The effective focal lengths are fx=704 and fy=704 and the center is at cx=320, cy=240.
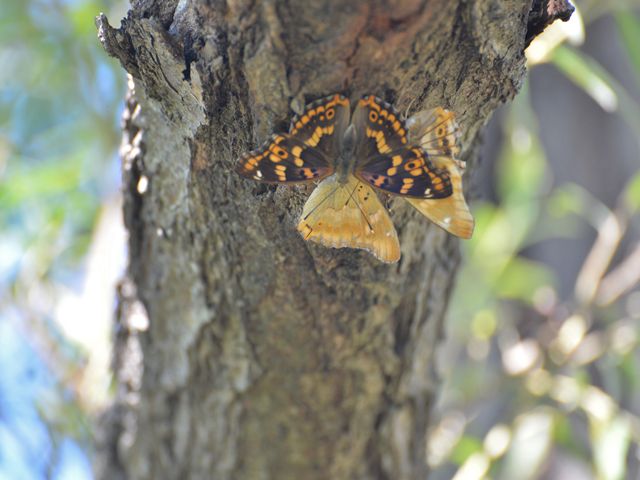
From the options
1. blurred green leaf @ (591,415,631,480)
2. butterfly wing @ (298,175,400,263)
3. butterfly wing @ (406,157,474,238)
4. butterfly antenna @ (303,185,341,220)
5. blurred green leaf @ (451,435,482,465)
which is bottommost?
blurred green leaf @ (591,415,631,480)

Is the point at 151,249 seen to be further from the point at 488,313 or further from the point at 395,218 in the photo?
the point at 488,313

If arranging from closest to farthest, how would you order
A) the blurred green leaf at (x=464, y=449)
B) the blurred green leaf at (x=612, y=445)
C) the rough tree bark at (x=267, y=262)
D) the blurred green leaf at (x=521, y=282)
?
the rough tree bark at (x=267, y=262)
the blurred green leaf at (x=612, y=445)
the blurred green leaf at (x=464, y=449)
the blurred green leaf at (x=521, y=282)

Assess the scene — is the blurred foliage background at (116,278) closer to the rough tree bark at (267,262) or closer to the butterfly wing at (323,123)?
the rough tree bark at (267,262)

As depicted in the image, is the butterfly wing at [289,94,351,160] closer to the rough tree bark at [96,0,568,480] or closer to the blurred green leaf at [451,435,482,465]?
the rough tree bark at [96,0,568,480]

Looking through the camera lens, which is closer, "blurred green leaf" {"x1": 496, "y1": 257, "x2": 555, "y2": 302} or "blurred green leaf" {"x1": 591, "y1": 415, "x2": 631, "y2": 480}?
"blurred green leaf" {"x1": 591, "y1": 415, "x2": 631, "y2": 480}

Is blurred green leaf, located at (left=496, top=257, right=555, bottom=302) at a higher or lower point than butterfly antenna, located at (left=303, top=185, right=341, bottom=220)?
higher

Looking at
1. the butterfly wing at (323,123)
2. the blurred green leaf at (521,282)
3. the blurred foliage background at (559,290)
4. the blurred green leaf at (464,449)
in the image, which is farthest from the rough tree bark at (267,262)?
the blurred green leaf at (521,282)

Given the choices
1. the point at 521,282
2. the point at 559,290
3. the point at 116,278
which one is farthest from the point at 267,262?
the point at 559,290

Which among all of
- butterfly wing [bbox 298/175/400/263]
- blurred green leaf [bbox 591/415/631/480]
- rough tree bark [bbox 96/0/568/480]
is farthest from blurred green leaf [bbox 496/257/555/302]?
butterfly wing [bbox 298/175/400/263]
